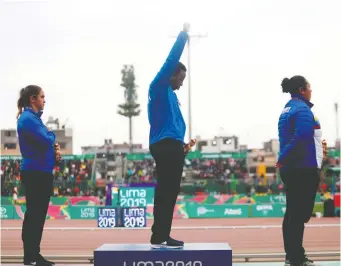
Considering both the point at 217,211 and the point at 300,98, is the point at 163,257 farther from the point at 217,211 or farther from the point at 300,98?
the point at 217,211

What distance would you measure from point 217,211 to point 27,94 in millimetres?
17225

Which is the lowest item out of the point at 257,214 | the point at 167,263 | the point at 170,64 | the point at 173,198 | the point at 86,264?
the point at 257,214

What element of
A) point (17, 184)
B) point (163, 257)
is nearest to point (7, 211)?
point (17, 184)

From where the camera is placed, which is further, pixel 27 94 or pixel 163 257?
pixel 27 94

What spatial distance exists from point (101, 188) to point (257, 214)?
947 cm

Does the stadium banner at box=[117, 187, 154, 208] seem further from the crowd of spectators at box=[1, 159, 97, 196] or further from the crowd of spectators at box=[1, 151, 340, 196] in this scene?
the crowd of spectators at box=[1, 159, 97, 196]

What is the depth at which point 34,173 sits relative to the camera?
480cm

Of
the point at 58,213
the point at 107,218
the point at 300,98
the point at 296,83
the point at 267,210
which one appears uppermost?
the point at 296,83

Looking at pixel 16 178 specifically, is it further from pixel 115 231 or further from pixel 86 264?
pixel 86 264

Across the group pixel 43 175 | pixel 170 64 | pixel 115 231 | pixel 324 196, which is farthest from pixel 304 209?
pixel 324 196

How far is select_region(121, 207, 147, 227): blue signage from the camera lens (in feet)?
47.4

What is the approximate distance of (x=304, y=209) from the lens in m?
4.71

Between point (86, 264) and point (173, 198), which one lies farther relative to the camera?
point (86, 264)

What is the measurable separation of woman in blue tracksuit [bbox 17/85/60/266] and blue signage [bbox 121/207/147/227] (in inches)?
377
